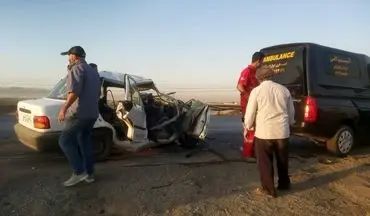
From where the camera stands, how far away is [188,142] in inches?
378

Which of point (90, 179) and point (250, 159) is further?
point (250, 159)

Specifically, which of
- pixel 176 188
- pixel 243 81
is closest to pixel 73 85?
pixel 176 188

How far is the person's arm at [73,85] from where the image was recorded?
5895mm

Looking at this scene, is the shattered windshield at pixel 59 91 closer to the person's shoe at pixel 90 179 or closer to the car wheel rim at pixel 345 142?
the person's shoe at pixel 90 179

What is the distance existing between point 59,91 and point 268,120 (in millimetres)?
4038

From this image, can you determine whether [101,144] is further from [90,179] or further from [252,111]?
[252,111]

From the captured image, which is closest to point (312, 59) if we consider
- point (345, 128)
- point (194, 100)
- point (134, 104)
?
point (345, 128)

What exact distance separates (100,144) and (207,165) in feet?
6.10

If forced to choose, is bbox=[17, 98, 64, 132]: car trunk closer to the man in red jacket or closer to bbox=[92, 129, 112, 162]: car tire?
bbox=[92, 129, 112, 162]: car tire

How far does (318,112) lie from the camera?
27.3 ft

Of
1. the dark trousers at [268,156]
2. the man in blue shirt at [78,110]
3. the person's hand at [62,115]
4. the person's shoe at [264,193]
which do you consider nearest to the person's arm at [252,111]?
the dark trousers at [268,156]

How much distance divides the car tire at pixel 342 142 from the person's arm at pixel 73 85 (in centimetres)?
507

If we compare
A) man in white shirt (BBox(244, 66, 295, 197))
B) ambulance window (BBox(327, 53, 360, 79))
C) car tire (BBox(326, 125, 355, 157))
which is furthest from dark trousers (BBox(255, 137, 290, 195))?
ambulance window (BBox(327, 53, 360, 79))

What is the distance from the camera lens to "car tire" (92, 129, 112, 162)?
25.9 feet
